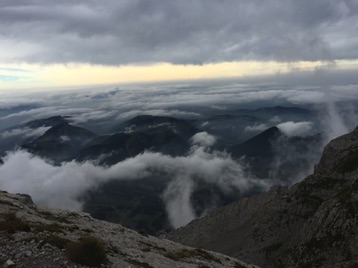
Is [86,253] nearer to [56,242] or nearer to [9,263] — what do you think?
[56,242]

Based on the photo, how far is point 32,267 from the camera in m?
30.7

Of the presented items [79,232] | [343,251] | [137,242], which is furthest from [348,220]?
[79,232]

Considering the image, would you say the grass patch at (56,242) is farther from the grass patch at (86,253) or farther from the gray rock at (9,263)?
the gray rock at (9,263)

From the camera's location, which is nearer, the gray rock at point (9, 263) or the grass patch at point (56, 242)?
the gray rock at point (9, 263)

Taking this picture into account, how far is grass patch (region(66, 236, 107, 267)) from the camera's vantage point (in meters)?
32.0

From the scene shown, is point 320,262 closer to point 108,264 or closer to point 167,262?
point 167,262

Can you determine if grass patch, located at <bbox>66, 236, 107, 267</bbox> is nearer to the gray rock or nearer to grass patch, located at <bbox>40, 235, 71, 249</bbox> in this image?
grass patch, located at <bbox>40, 235, 71, 249</bbox>

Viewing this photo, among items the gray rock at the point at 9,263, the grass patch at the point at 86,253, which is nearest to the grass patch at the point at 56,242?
the grass patch at the point at 86,253

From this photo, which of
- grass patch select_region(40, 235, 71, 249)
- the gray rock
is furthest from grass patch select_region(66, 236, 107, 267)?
the gray rock

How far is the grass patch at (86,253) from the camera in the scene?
105 ft

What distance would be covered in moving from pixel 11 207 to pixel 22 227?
27.6 meters

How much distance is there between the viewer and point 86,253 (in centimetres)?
3250

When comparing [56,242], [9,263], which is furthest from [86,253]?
[9,263]

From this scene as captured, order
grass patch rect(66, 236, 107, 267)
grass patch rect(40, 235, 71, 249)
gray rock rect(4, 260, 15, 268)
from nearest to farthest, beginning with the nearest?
gray rock rect(4, 260, 15, 268) → grass patch rect(66, 236, 107, 267) → grass patch rect(40, 235, 71, 249)
